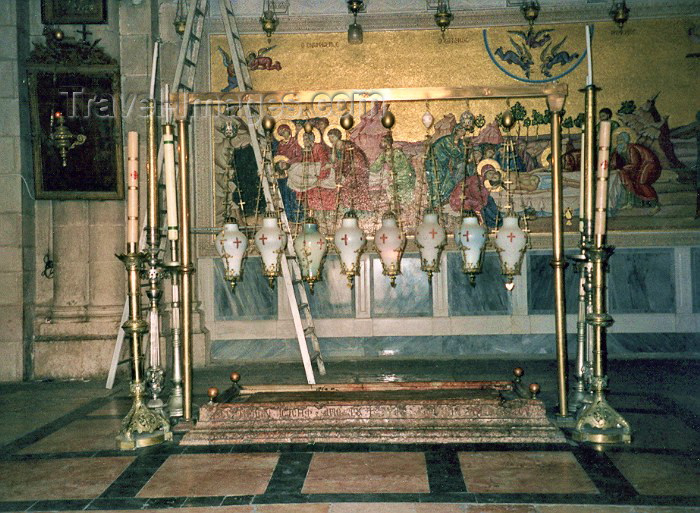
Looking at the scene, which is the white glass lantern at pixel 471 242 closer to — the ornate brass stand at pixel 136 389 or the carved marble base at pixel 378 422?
the carved marble base at pixel 378 422

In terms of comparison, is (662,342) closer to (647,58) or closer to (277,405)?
(647,58)

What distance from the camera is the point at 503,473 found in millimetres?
3658

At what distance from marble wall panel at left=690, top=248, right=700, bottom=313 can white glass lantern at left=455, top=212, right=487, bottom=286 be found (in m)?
4.66

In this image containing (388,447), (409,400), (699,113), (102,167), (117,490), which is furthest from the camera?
(699,113)

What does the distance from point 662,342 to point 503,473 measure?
5.18 metres

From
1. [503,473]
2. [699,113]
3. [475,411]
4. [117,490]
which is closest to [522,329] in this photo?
[699,113]

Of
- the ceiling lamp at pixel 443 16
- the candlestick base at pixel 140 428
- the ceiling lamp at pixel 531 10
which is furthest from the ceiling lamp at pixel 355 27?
the candlestick base at pixel 140 428

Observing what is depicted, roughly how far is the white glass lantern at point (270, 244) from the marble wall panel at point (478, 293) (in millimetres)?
3914

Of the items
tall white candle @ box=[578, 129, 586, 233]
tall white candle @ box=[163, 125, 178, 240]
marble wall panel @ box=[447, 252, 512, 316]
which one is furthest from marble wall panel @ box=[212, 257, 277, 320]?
tall white candle @ box=[578, 129, 586, 233]

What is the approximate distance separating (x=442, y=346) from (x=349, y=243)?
3999 mm

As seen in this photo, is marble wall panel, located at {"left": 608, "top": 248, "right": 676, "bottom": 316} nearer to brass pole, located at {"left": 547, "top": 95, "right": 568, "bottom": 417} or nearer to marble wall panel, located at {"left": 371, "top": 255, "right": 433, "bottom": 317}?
marble wall panel, located at {"left": 371, "top": 255, "right": 433, "bottom": 317}

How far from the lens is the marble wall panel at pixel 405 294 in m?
8.25

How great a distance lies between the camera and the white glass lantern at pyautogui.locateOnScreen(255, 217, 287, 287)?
4.62m

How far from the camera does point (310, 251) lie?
178 inches
